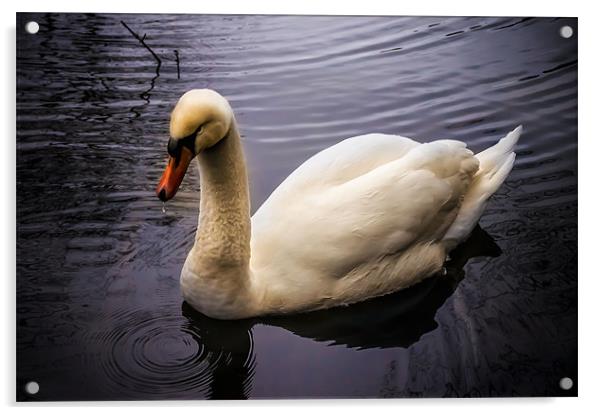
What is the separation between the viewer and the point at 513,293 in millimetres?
3281

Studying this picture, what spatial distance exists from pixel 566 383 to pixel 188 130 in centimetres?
145

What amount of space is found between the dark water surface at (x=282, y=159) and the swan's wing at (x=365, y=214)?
126 millimetres

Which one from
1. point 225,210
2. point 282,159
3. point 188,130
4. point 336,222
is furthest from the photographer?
point 282,159

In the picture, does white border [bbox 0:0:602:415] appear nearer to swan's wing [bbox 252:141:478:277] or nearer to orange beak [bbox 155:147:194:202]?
swan's wing [bbox 252:141:478:277]

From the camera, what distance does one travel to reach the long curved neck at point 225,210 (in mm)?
3062

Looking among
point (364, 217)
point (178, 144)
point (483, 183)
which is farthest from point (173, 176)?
point (483, 183)

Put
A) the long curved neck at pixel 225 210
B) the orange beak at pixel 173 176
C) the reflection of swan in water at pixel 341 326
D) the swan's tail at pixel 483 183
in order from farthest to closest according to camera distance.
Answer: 1. the swan's tail at pixel 483 183
2. the reflection of swan in water at pixel 341 326
3. the long curved neck at pixel 225 210
4. the orange beak at pixel 173 176

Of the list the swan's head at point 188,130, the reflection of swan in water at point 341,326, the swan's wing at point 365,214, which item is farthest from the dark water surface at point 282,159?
the swan's head at point 188,130

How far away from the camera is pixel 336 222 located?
3252 millimetres

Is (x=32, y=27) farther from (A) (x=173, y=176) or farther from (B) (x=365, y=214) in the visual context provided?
(B) (x=365, y=214)

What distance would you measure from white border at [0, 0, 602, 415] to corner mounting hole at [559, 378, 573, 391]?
37 mm

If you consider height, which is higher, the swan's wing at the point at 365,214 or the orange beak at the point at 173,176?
the orange beak at the point at 173,176

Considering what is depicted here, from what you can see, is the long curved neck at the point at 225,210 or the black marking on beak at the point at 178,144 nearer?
the black marking on beak at the point at 178,144
